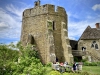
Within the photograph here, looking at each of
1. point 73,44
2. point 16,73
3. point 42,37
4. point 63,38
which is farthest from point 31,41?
point 16,73

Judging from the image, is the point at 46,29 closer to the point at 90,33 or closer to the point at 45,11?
the point at 45,11

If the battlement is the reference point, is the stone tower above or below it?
below

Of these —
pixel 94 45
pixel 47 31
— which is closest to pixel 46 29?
pixel 47 31

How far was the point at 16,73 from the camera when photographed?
12.9 meters

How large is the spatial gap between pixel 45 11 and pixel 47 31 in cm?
521

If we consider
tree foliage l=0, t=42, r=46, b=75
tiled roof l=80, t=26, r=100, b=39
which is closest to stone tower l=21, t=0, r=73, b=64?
tiled roof l=80, t=26, r=100, b=39

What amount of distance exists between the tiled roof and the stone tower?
8.71 metres

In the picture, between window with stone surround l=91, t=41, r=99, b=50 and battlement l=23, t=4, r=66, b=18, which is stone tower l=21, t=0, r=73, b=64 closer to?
battlement l=23, t=4, r=66, b=18

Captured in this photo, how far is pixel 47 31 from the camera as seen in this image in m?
32.5

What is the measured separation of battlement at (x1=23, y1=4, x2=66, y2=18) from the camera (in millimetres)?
34250

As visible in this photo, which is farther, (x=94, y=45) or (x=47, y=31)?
(x=94, y=45)

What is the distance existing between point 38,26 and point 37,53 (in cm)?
657

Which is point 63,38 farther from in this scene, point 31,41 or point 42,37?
point 31,41

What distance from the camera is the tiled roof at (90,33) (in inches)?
1577
